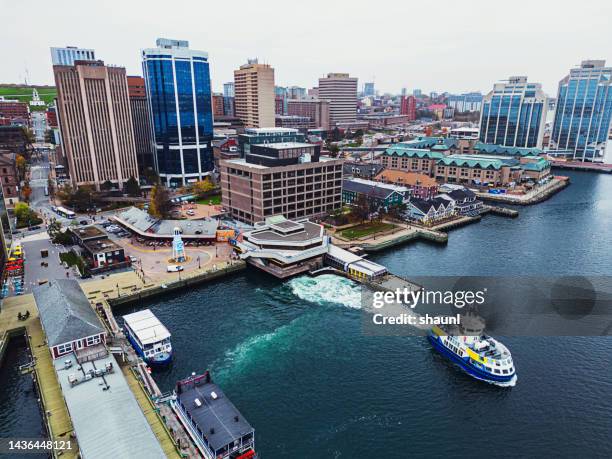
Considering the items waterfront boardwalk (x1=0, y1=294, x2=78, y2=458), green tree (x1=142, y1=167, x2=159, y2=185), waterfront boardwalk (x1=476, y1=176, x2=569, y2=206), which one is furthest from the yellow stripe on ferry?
green tree (x1=142, y1=167, x2=159, y2=185)

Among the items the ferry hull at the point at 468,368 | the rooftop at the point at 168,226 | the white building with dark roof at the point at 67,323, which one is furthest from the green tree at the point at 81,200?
the ferry hull at the point at 468,368

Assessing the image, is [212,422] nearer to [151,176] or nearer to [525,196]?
[151,176]

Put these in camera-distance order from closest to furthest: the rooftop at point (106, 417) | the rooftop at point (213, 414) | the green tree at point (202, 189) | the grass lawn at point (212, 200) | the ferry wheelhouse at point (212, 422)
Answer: the rooftop at point (106, 417) → the ferry wheelhouse at point (212, 422) → the rooftop at point (213, 414) → the grass lawn at point (212, 200) → the green tree at point (202, 189)

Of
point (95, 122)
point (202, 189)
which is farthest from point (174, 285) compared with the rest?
point (95, 122)

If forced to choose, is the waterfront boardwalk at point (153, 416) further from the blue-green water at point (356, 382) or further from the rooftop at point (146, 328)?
the rooftop at point (146, 328)

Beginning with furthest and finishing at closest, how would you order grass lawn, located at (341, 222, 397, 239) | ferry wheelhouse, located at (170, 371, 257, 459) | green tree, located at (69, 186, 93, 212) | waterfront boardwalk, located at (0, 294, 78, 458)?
1. green tree, located at (69, 186, 93, 212)
2. grass lawn, located at (341, 222, 397, 239)
3. waterfront boardwalk, located at (0, 294, 78, 458)
4. ferry wheelhouse, located at (170, 371, 257, 459)

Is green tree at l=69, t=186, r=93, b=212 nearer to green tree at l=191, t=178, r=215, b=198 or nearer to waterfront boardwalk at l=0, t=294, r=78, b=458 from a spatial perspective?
green tree at l=191, t=178, r=215, b=198

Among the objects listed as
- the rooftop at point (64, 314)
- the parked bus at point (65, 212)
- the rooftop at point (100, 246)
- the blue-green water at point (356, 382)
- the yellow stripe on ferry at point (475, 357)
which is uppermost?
the rooftop at point (64, 314)
